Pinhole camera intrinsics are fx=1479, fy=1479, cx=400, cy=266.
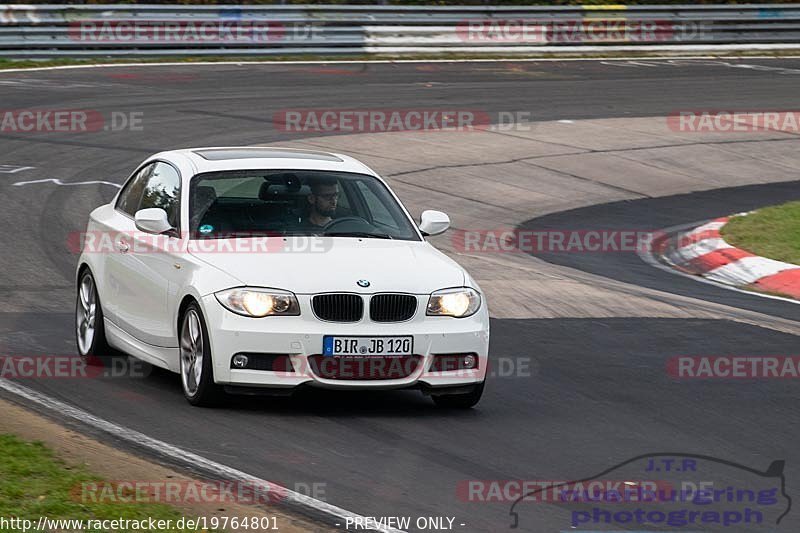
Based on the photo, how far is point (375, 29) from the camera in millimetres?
35000

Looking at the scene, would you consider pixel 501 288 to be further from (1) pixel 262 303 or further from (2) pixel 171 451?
(2) pixel 171 451

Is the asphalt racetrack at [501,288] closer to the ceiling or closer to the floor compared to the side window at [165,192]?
closer to the floor

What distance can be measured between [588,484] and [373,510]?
118 cm

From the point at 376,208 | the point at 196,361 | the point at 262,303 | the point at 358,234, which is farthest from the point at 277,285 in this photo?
A: the point at 376,208

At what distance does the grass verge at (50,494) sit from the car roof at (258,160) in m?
2.85

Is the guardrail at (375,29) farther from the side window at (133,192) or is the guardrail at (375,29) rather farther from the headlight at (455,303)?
the headlight at (455,303)

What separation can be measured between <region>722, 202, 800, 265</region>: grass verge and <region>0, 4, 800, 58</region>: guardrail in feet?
58.1

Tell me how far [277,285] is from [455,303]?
1.08 m

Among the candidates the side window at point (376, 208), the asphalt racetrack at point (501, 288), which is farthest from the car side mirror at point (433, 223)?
the asphalt racetrack at point (501, 288)

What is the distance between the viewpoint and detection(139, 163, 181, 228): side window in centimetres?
948

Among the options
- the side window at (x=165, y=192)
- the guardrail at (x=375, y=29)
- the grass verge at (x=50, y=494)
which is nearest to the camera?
the grass verge at (x=50, y=494)

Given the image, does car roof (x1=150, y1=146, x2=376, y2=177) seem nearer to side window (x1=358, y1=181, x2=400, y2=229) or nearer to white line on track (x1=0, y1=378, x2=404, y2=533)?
side window (x1=358, y1=181, x2=400, y2=229)

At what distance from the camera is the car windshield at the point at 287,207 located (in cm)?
925

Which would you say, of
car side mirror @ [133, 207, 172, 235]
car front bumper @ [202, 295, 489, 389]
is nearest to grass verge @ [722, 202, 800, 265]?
car front bumper @ [202, 295, 489, 389]
